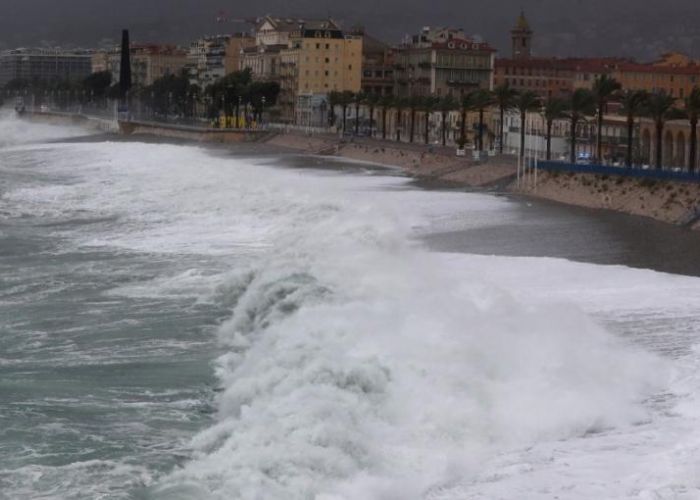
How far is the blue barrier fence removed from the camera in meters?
48.3

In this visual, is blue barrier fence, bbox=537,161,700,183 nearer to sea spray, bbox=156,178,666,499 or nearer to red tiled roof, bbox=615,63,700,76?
sea spray, bbox=156,178,666,499

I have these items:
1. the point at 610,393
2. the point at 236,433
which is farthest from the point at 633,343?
the point at 236,433

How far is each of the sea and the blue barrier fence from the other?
8850 millimetres

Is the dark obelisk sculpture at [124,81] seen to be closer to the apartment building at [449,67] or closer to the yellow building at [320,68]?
the yellow building at [320,68]

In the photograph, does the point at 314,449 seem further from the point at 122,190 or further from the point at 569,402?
the point at 122,190

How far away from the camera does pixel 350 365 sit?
1883 cm

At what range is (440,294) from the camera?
24.9 m

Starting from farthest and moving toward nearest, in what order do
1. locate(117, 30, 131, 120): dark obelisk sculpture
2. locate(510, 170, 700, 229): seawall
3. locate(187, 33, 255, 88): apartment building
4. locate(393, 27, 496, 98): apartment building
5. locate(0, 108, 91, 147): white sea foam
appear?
locate(187, 33, 255, 88): apartment building, locate(117, 30, 131, 120): dark obelisk sculpture, locate(393, 27, 496, 98): apartment building, locate(0, 108, 91, 147): white sea foam, locate(510, 170, 700, 229): seawall

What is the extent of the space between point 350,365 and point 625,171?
34864mm

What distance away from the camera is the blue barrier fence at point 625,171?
159ft

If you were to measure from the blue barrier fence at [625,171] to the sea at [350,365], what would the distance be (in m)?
8.85

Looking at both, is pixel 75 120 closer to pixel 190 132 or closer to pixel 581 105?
pixel 190 132

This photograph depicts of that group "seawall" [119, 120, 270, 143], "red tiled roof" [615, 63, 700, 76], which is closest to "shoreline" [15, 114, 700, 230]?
"seawall" [119, 120, 270, 143]

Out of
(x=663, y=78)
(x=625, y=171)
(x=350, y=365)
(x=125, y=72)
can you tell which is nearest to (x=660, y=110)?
(x=625, y=171)
